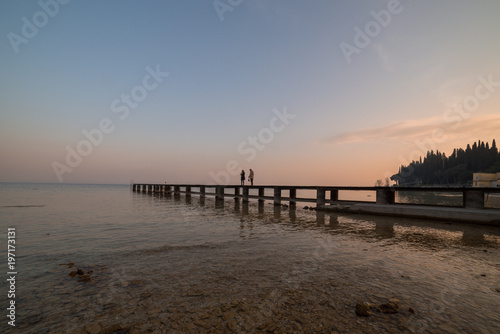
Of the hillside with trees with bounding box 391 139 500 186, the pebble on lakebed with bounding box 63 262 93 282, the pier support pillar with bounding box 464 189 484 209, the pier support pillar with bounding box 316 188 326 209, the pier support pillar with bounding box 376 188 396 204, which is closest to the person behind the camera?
the pebble on lakebed with bounding box 63 262 93 282

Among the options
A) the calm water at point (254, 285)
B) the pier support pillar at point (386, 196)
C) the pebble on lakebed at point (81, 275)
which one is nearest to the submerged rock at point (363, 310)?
the calm water at point (254, 285)

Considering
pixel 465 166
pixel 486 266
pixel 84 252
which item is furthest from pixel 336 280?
pixel 465 166

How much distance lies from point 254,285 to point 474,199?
13515mm

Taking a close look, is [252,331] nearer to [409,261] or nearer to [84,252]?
[409,261]

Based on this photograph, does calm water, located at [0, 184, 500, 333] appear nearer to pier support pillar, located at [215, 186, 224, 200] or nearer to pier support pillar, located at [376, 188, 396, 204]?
pier support pillar, located at [376, 188, 396, 204]

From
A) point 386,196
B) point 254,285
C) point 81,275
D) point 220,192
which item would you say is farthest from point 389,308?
point 220,192

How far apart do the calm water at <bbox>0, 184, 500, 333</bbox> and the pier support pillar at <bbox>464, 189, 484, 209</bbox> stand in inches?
196

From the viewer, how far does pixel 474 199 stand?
1152 cm

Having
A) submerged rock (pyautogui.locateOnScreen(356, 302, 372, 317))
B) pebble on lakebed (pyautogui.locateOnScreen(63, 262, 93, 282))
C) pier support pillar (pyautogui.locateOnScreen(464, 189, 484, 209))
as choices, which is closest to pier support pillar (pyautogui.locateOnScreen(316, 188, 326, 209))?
pier support pillar (pyautogui.locateOnScreen(464, 189, 484, 209))

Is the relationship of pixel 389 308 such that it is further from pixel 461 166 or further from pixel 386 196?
pixel 461 166

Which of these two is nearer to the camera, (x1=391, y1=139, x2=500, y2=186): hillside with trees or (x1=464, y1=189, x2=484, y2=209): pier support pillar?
(x1=464, y1=189, x2=484, y2=209): pier support pillar

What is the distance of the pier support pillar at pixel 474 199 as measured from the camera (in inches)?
445

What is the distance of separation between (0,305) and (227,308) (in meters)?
3.46

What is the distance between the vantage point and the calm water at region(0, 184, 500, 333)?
116 inches
